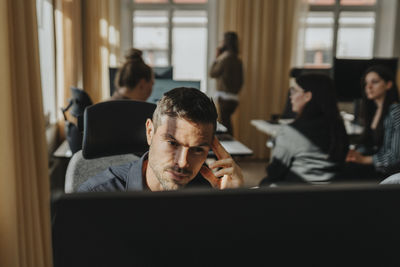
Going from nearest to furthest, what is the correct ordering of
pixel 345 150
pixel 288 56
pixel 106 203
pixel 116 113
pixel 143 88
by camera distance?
pixel 106 203
pixel 116 113
pixel 143 88
pixel 345 150
pixel 288 56

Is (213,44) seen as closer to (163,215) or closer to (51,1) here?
(51,1)

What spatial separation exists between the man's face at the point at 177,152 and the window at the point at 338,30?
4.95 metres

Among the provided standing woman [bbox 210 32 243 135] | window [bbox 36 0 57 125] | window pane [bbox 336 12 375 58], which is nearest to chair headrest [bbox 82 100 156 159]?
window [bbox 36 0 57 125]

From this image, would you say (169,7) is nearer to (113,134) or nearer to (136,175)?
(113,134)

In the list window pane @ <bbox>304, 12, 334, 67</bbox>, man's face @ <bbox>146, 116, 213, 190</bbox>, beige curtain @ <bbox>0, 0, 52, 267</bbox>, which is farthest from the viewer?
window pane @ <bbox>304, 12, 334, 67</bbox>

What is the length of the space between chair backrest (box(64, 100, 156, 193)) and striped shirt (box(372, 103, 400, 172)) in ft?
6.39

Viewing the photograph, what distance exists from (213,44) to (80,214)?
16.9 ft

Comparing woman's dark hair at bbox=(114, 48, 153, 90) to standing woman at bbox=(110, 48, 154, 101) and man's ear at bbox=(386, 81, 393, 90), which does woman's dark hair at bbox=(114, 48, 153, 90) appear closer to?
standing woman at bbox=(110, 48, 154, 101)

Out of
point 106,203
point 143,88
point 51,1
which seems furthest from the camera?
point 51,1

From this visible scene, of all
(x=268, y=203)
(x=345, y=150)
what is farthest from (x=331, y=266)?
(x=345, y=150)

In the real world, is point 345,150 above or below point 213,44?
below

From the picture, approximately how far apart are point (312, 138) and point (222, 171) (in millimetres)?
1448

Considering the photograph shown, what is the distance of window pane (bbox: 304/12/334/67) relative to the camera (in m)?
5.59

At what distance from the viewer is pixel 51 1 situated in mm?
1943
